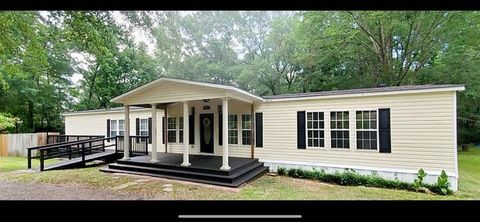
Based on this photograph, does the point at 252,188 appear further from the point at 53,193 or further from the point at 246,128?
the point at 53,193

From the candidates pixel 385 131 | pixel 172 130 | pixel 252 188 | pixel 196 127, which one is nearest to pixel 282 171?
pixel 252 188

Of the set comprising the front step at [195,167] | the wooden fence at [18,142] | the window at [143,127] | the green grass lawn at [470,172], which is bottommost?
the green grass lawn at [470,172]

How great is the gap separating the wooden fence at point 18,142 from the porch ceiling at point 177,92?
7.16 ft

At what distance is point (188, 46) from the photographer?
8383mm

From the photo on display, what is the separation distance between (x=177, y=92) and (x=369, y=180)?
4.28 meters

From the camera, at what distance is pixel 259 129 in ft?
19.7

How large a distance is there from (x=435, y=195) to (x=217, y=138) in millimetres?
4714

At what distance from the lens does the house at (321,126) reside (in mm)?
4223

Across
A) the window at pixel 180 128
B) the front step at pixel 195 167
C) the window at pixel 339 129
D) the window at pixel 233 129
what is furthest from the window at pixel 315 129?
the window at pixel 180 128

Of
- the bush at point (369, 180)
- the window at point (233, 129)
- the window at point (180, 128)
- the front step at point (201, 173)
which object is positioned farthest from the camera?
the window at point (180, 128)

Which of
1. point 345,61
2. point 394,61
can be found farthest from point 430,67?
point 345,61

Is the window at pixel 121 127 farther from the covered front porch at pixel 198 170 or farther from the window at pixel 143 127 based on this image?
the covered front porch at pixel 198 170

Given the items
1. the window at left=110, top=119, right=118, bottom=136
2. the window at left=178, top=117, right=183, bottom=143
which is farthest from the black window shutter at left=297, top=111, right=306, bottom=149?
the window at left=110, top=119, right=118, bottom=136
